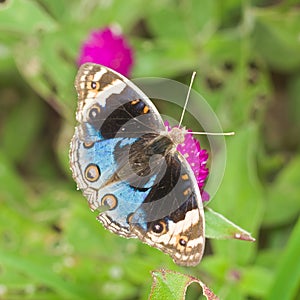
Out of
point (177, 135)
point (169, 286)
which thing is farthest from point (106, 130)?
point (169, 286)

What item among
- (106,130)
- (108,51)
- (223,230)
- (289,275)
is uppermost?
(108,51)

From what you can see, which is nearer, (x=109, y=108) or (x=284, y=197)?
(x=109, y=108)

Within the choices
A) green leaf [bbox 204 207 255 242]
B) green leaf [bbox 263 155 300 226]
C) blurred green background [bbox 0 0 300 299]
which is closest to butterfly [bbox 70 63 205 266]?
green leaf [bbox 204 207 255 242]

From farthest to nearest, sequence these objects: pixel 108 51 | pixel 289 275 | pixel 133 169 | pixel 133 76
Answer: pixel 133 76
pixel 108 51
pixel 289 275
pixel 133 169

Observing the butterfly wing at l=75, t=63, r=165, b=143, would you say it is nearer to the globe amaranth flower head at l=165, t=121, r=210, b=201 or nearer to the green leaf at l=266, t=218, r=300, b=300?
the globe amaranth flower head at l=165, t=121, r=210, b=201

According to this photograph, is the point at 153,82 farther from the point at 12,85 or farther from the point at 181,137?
the point at 181,137

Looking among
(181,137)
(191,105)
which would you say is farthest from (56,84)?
(181,137)

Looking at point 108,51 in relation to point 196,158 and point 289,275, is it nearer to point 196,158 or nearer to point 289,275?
point 196,158
